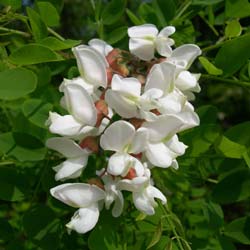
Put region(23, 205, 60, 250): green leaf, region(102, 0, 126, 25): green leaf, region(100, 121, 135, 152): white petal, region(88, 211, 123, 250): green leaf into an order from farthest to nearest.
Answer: region(102, 0, 126, 25): green leaf → region(23, 205, 60, 250): green leaf → region(88, 211, 123, 250): green leaf → region(100, 121, 135, 152): white petal

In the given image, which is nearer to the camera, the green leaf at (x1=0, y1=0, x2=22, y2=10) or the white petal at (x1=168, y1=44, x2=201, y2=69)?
the white petal at (x1=168, y1=44, x2=201, y2=69)

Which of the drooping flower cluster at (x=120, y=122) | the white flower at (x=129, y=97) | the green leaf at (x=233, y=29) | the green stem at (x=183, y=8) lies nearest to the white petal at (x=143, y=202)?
the drooping flower cluster at (x=120, y=122)

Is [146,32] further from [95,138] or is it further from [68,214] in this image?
[68,214]

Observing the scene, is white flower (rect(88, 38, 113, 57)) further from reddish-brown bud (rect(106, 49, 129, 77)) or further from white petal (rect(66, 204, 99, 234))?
white petal (rect(66, 204, 99, 234))

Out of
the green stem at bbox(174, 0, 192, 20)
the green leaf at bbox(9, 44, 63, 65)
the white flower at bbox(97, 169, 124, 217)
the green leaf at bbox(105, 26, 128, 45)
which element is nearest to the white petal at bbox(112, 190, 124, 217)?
the white flower at bbox(97, 169, 124, 217)

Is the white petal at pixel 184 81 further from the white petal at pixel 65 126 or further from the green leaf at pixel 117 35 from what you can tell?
the green leaf at pixel 117 35

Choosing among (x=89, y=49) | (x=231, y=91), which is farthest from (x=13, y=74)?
(x=231, y=91)

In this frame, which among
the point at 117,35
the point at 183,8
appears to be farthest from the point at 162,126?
the point at 183,8
